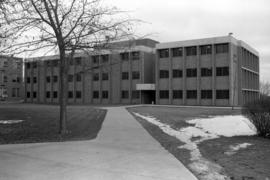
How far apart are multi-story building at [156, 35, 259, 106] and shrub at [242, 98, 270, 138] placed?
1480 inches

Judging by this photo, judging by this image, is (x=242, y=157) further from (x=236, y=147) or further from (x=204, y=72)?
(x=204, y=72)

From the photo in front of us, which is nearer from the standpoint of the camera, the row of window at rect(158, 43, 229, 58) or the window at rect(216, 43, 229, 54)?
the window at rect(216, 43, 229, 54)

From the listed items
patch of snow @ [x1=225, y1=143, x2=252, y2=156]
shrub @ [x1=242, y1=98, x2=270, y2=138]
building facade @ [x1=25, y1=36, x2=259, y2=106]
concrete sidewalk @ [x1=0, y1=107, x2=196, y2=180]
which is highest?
building facade @ [x1=25, y1=36, x2=259, y2=106]

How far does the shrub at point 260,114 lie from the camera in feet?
37.9

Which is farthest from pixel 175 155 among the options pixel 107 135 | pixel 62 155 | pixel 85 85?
pixel 85 85

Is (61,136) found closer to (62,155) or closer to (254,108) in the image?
(62,155)

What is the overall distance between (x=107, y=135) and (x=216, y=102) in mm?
40811

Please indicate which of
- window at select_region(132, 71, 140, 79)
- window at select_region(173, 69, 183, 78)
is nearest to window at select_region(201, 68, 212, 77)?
window at select_region(173, 69, 183, 78)

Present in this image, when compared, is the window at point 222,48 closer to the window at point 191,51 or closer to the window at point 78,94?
the window at point 191,51

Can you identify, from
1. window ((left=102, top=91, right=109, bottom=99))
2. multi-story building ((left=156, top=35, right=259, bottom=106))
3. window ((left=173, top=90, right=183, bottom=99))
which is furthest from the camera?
window ((left=102, top=91, right=109, bottom=99))

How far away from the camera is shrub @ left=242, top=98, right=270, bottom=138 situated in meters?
11.5

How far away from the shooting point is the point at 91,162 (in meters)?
8.14

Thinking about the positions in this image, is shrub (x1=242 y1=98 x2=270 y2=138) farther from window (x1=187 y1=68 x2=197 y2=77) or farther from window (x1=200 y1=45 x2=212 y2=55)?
window (x1=187 y1=68 x2=197 y2=77)

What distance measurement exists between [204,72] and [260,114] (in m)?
42.5
